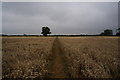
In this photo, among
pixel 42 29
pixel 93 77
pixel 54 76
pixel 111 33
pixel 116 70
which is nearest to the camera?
pixel 93 77

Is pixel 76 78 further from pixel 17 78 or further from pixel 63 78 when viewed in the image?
pixel 17 78

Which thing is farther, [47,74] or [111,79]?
[47,74]

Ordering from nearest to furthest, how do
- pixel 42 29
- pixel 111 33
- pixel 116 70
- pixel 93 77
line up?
pixel 93 77
pixel 116 70
pixel 42 29
pixel 111 33

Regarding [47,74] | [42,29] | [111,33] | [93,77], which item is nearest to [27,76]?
[47,74]

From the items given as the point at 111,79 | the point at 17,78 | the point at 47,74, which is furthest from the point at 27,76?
the point at 111,79

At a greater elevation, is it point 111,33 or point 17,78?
point 111,33

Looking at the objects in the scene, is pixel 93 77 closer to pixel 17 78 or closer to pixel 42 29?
pixel 17 78

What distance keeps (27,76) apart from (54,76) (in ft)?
3.59

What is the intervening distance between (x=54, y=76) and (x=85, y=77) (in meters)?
1.27

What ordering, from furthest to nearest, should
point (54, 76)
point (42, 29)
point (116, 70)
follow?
1. point (42, 29)
2. point (116, 70)
3. point (54, 76)

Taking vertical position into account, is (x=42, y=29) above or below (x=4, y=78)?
above

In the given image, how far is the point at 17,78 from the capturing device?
4.48 meters

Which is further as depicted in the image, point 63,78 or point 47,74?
point 47,74

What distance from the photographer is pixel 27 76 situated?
4.63 m
